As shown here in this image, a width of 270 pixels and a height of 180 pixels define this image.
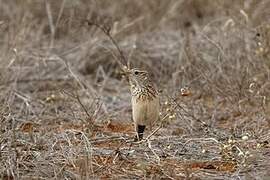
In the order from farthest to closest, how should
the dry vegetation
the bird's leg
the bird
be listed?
the bird's leg, the bird, the dry vegetation

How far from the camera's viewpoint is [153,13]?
35.3ft

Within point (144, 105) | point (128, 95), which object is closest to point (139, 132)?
point (144, 105)

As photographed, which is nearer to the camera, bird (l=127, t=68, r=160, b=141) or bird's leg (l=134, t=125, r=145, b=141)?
bird (l=127, t=68, r=160, b=141)

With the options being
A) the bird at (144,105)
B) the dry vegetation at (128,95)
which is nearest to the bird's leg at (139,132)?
the bird at (144,105)

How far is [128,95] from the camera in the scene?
26.2ft

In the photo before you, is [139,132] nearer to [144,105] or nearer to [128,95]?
[144,105]

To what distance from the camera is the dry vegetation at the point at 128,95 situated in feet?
16.0

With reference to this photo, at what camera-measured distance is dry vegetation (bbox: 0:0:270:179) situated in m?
4.89

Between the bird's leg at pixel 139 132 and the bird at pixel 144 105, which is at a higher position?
the bird at pixel 144 105

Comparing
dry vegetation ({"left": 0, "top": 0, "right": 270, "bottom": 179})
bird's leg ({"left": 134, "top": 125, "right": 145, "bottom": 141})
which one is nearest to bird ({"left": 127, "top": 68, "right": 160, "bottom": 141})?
bird's leg ({"left": 134, "top": 125, "right": 145, "bottom": 141})

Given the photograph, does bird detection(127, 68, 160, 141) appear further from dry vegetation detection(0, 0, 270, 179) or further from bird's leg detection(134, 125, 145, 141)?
dry vegetation detection(0, 0, 270, 179)

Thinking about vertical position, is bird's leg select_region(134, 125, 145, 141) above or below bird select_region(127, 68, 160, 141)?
below

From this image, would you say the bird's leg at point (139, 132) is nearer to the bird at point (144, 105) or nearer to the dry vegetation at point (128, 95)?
the bird at point (144, 105)

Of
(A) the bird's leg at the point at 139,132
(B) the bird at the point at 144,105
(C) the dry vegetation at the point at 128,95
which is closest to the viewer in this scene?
(C) the dry vegetation at the point at 128,95
